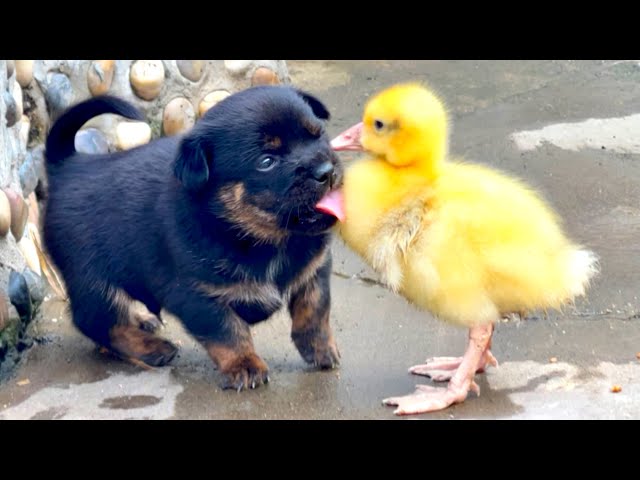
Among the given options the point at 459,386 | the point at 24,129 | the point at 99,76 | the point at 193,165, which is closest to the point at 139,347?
the point at 193,165

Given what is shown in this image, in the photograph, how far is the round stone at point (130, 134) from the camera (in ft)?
20.6

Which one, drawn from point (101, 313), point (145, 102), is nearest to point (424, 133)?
point (101, 313)

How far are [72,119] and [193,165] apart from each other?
1.01 metres

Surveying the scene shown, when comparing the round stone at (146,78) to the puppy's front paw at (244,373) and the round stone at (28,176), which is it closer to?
the round stone at (28,176)

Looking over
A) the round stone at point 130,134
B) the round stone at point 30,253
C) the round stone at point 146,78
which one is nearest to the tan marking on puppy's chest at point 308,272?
the round stone at point 30,253

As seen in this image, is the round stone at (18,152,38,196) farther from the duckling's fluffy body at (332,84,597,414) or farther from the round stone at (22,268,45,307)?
the duckling's fluffy body at (332,84,597,414)

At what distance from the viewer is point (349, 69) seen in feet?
28.3

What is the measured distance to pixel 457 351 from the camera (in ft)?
15.0

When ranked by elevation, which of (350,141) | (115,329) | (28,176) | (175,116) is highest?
(350,141)

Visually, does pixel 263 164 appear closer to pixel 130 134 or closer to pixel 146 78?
pixel 130 134

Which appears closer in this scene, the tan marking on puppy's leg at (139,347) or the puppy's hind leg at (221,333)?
the puppy's hind leg at (221,333)

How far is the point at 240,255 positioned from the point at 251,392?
1.88ft

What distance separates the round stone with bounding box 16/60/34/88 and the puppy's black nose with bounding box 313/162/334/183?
2.36 meters

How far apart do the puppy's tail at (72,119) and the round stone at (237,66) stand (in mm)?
2096
